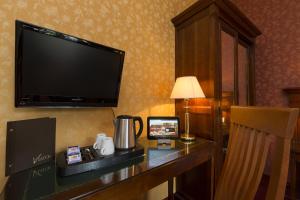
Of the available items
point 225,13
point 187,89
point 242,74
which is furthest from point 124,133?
point 242,74

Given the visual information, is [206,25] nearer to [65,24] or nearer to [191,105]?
[191,105]

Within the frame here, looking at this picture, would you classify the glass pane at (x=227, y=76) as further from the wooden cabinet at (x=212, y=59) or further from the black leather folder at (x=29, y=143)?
the black leather folder at (x=29, y=143)

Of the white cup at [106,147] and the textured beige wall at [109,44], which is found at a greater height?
the textured beige wall at [109,44]

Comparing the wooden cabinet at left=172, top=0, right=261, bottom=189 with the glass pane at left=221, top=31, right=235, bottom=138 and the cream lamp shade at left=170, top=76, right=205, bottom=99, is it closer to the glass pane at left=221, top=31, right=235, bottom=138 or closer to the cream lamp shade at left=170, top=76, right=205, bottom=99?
the glass pane at left=221, top=31, right=235, bottom=138

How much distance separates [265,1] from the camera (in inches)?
105

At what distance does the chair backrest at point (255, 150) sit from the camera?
61 cm

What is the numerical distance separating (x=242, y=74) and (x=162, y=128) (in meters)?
1.42

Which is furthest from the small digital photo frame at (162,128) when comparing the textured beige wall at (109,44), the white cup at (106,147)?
the white cup at (106,147)

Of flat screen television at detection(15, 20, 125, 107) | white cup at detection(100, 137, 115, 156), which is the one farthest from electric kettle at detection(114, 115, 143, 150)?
flat screen television at detection(15, 20, 125, 107)

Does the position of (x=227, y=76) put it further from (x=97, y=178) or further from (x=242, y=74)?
(x=97, y=178)

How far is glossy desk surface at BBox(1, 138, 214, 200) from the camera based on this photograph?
0.74 m

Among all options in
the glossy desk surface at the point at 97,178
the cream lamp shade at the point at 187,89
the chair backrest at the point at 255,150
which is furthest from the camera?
the cream lamp shade at the point at 187,89

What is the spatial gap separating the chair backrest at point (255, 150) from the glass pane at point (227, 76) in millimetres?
906

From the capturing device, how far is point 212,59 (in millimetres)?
1668
